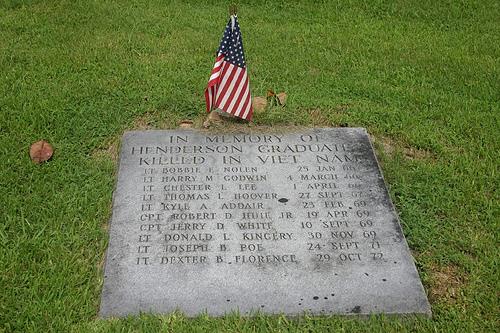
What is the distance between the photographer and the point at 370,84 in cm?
583

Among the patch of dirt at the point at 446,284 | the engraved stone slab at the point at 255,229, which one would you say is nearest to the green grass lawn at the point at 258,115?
the patch of dirt at the point at 446,284

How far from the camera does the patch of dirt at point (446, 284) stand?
3748mm

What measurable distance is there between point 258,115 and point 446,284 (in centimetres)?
197

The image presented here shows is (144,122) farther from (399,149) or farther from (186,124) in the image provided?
(399,149)

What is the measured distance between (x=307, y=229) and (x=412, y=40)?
3410 millimetres

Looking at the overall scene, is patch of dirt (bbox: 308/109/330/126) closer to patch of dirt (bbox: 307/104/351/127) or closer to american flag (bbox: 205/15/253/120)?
patch of dirt (bbox: 307/104/351/127)

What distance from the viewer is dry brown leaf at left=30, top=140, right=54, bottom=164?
15.4 feet

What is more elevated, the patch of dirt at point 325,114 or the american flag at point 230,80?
the american flag at point 230,80

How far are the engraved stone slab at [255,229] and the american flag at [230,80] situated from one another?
0.72 ft

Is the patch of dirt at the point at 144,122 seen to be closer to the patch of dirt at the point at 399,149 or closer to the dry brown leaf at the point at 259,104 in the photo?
the dry brown leaf at the point at 259,104

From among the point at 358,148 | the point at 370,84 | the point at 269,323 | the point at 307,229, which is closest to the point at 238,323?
the point at 269,323

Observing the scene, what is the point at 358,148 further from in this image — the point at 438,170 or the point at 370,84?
the point at 370,84

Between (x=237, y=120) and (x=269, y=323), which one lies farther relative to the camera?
(x=237, y=120)

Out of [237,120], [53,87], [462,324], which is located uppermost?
[462,324]
